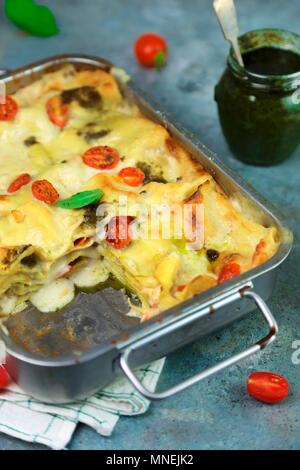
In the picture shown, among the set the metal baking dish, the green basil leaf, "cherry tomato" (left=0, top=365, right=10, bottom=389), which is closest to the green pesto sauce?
the metal baking dish

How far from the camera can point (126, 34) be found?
15.5 feet

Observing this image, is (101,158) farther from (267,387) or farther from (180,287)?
(267,387)

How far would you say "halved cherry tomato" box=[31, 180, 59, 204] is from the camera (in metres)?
3.19

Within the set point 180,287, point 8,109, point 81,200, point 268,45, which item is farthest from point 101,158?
point 268,45

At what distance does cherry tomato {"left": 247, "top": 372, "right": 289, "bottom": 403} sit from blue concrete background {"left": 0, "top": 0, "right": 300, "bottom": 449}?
4 cm

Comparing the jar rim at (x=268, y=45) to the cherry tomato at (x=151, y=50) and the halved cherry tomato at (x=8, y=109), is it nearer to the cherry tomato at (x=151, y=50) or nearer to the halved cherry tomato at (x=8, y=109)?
the cherry tomato at (x=151, y=50)

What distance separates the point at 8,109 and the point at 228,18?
1.01m

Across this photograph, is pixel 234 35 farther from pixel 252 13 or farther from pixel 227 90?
pixel 252 13

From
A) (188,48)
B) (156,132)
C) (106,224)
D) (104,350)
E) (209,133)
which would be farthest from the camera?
(188,48)

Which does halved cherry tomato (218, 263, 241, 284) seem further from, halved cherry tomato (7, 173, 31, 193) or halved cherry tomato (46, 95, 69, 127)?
halved cherry tomato (46, 95, 69, 127)
